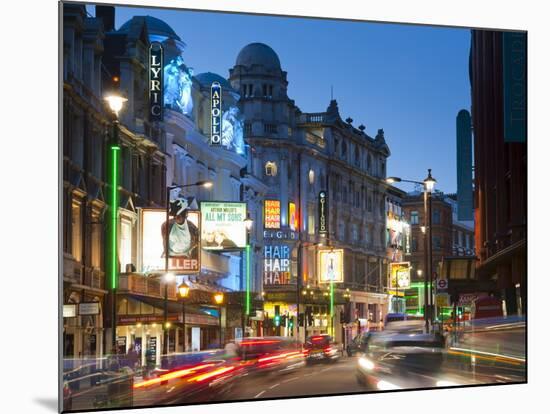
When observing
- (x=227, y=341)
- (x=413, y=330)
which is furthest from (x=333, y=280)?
(x=227, y=341)

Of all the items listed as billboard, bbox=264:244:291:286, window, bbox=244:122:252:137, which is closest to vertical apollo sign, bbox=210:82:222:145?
window, bbox=244:122:252:137

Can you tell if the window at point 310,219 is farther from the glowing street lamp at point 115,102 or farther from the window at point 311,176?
the glowing street lamp at point 115,102

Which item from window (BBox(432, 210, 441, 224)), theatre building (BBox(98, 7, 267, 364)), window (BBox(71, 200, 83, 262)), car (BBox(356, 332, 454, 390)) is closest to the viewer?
window (BBox(71, 200, 83, 262))

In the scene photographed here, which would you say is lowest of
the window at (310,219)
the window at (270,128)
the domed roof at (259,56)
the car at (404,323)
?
the car at (404,323)

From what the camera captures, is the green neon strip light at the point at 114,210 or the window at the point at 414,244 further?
the window at the point at 414,244

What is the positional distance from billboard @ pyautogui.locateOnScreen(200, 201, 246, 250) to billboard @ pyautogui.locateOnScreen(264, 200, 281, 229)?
1.02 meters

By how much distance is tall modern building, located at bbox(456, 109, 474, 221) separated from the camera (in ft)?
94.5

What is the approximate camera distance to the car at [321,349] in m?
28.4

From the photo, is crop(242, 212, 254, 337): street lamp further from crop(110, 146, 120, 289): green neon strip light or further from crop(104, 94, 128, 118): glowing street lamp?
crop(104, 94, 128, 118): glowing street lamp

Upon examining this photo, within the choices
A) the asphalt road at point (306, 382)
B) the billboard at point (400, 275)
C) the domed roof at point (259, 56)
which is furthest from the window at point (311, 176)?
the asphalt road at point (306, 382)

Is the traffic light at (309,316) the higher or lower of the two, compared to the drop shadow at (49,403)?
higher

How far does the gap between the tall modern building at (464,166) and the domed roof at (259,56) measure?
463 cm

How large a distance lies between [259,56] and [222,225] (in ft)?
12.8

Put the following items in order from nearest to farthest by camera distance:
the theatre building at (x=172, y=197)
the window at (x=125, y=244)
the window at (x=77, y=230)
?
the window at (x=77, y=230) → the theatre building at (x=172, y=197) → the window at (x=125, y=244)
